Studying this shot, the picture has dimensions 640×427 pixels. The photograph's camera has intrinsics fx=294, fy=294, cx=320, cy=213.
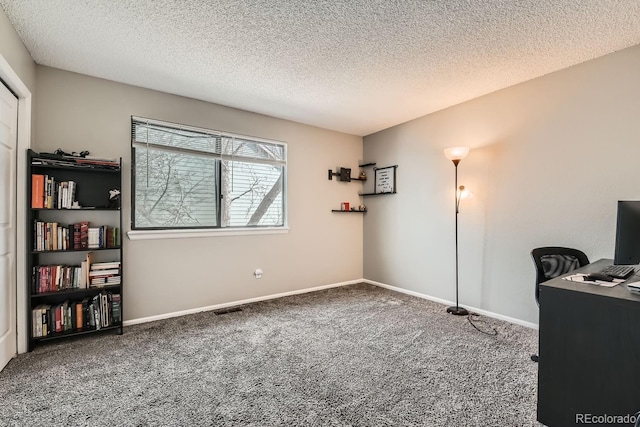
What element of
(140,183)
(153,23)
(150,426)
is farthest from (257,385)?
(153,23)

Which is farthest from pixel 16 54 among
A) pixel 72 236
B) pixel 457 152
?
pixel 457 152

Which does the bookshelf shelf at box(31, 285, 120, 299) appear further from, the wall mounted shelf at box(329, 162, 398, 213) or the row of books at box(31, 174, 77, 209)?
the wall mounted shelf at box(329, 162, 398, 213)

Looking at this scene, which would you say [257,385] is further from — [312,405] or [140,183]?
[140,183]

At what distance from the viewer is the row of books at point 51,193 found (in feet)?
→ 7.88

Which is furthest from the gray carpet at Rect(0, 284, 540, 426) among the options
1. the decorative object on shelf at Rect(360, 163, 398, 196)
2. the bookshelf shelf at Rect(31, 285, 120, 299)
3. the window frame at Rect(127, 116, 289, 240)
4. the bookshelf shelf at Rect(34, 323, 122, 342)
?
the decorative object on shelf at Rect(360, 163, 398, 196)

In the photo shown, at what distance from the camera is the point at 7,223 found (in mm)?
2182

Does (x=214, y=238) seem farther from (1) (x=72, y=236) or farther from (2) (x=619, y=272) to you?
(2) (x=619, y=272)

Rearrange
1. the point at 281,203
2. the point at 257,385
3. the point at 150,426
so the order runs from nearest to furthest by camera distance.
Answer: the point at 150,426
the point at 257,385
the point at 281,203

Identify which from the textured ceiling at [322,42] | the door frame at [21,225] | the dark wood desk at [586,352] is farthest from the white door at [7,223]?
the dark wood desk at [586,352]

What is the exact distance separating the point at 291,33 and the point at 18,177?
2.42m

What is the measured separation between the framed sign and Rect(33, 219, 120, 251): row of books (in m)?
3.45

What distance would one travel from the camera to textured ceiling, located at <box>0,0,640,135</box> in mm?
1949

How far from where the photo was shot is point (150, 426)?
5.12 ft

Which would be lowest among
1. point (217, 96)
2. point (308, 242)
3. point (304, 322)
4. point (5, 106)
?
point (304, 322)
